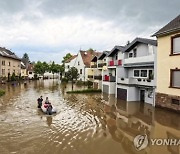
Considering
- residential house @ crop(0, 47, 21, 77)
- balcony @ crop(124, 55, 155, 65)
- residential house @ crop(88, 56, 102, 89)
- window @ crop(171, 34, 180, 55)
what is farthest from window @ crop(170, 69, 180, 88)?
residential house @ crop(0, 47, 21, 77)

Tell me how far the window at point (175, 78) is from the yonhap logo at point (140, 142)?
897 cm

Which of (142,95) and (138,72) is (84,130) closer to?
(142,95)

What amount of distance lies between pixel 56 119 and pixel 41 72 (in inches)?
3130

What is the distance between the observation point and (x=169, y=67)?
71.2 feet

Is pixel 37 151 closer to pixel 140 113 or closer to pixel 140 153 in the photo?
pixel 140 153

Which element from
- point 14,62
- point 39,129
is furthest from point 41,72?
point 39,129

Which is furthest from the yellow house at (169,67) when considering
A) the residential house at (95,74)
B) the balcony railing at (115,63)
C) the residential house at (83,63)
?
the residential house at (83,63)

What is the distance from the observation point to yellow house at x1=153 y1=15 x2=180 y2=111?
819 inches

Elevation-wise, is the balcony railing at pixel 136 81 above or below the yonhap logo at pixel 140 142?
above

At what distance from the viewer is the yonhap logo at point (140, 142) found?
11939mm

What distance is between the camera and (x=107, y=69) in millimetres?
38625

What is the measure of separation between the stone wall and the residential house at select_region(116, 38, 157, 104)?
1.45m

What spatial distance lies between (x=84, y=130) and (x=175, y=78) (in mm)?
11217

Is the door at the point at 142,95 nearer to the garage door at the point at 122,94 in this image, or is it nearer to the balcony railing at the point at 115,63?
the garage door at the point at 122,94
